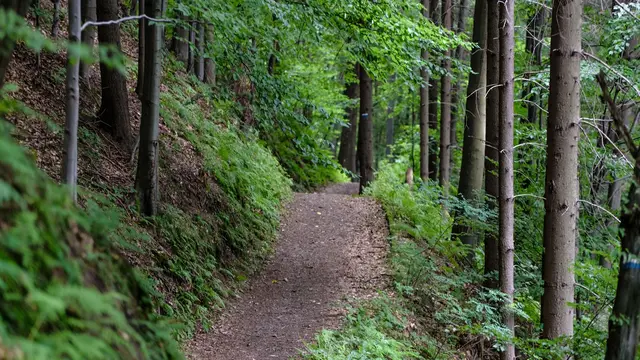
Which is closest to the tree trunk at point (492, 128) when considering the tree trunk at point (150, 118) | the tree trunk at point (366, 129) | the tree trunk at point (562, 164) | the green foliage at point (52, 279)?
the tree trunk at point (562, 164)

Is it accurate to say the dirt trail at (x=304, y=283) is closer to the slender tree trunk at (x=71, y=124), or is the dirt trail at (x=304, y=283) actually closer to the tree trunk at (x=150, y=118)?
Answer: the tree trunk at (x=150, y=118)

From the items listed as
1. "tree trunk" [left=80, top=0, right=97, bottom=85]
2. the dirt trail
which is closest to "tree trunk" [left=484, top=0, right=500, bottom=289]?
the dirt trail

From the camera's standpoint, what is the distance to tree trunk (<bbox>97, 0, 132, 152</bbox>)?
29.0ft

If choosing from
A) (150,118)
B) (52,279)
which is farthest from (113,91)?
(52,279)

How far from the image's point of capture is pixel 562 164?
21.3ft

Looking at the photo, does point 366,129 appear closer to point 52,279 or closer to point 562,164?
point 562,164

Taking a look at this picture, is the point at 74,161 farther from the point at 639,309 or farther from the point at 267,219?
the point at 267,219

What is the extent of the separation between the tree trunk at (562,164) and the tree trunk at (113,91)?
6.54 metres

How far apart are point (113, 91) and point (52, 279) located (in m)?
7.55

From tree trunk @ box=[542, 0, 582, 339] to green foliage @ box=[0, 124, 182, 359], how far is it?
5.23 metres

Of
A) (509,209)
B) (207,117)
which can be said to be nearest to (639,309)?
(509,209)

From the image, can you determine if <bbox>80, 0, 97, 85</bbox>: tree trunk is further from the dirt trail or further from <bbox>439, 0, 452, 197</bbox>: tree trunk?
<bbox>439, 0, 452, 197</bbox>: tree trunk

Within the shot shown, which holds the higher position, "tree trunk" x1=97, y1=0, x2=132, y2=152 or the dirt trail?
"tree trunk" x1=97, y1=0, x2=132, y2=152

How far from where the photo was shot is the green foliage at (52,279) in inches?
81.0
